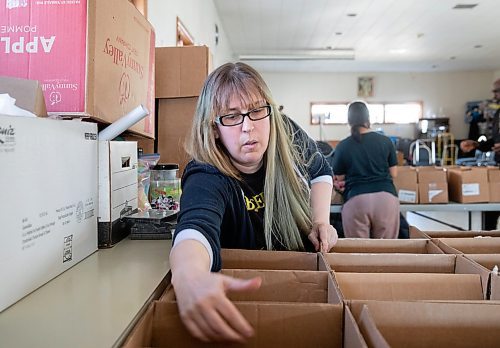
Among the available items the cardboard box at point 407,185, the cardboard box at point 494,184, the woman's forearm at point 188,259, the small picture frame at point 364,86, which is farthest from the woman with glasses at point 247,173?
the small picture frame at point 364,86

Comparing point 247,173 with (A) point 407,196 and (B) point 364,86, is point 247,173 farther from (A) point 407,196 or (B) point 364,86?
(B) point 364,86

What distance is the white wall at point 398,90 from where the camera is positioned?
10.5 m

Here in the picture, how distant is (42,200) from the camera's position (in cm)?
83

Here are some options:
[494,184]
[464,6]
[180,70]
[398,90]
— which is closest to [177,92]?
[180,70]

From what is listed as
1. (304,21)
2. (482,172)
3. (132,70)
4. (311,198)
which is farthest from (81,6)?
(304,21)

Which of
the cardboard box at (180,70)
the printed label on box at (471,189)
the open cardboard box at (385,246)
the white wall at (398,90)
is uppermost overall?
the white wall at (398,90)

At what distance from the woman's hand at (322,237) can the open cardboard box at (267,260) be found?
106mm

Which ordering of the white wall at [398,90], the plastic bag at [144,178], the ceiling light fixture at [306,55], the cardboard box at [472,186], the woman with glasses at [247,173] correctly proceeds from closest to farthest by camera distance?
the woman with glasses at [247,173] → the plastic bag at [144,178] → the cardboard box at [472,186] → the ceiling light fixture at [306,55] → the white wall at [398,90]

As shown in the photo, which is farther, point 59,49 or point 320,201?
point 320,201

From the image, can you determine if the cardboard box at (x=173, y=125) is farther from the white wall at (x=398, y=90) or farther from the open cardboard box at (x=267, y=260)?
the white wall at (x=398, y=90)

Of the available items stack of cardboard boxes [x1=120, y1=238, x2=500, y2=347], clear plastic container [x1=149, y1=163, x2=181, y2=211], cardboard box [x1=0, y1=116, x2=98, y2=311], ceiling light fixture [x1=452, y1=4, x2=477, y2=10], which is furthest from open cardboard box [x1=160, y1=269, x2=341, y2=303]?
ceiling light fixture [x1=452, y1=4, x2=477, y2=10]

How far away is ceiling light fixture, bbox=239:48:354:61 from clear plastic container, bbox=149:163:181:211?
23.2 feet

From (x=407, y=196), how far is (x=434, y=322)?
2.94 meters

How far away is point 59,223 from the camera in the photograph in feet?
2.98
